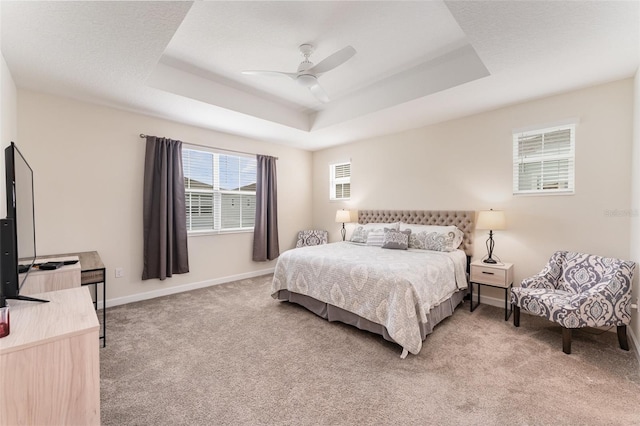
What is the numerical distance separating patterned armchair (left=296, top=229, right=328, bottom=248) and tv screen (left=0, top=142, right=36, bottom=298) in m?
4.17

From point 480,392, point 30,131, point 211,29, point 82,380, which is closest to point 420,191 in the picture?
point 480,392

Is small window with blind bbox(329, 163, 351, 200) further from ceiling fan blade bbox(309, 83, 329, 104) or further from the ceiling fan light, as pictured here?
the ceiling fan light

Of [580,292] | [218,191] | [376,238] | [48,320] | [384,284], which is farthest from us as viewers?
[218,191]

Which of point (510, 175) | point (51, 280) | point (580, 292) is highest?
point (510, 175)

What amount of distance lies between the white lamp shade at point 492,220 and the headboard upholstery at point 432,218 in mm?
395

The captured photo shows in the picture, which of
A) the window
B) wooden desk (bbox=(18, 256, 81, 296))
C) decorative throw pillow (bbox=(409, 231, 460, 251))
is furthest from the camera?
the window

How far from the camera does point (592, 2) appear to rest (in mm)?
1831

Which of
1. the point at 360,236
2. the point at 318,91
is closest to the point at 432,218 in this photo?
the point at 360,236

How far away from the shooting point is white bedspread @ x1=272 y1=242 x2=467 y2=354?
2.49m

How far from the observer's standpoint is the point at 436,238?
150 inches

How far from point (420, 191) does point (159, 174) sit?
4047 millimetres

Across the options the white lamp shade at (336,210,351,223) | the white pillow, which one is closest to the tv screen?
the white pillow

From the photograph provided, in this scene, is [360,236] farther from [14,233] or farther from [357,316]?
[14,233]

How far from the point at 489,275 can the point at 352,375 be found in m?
2.25
